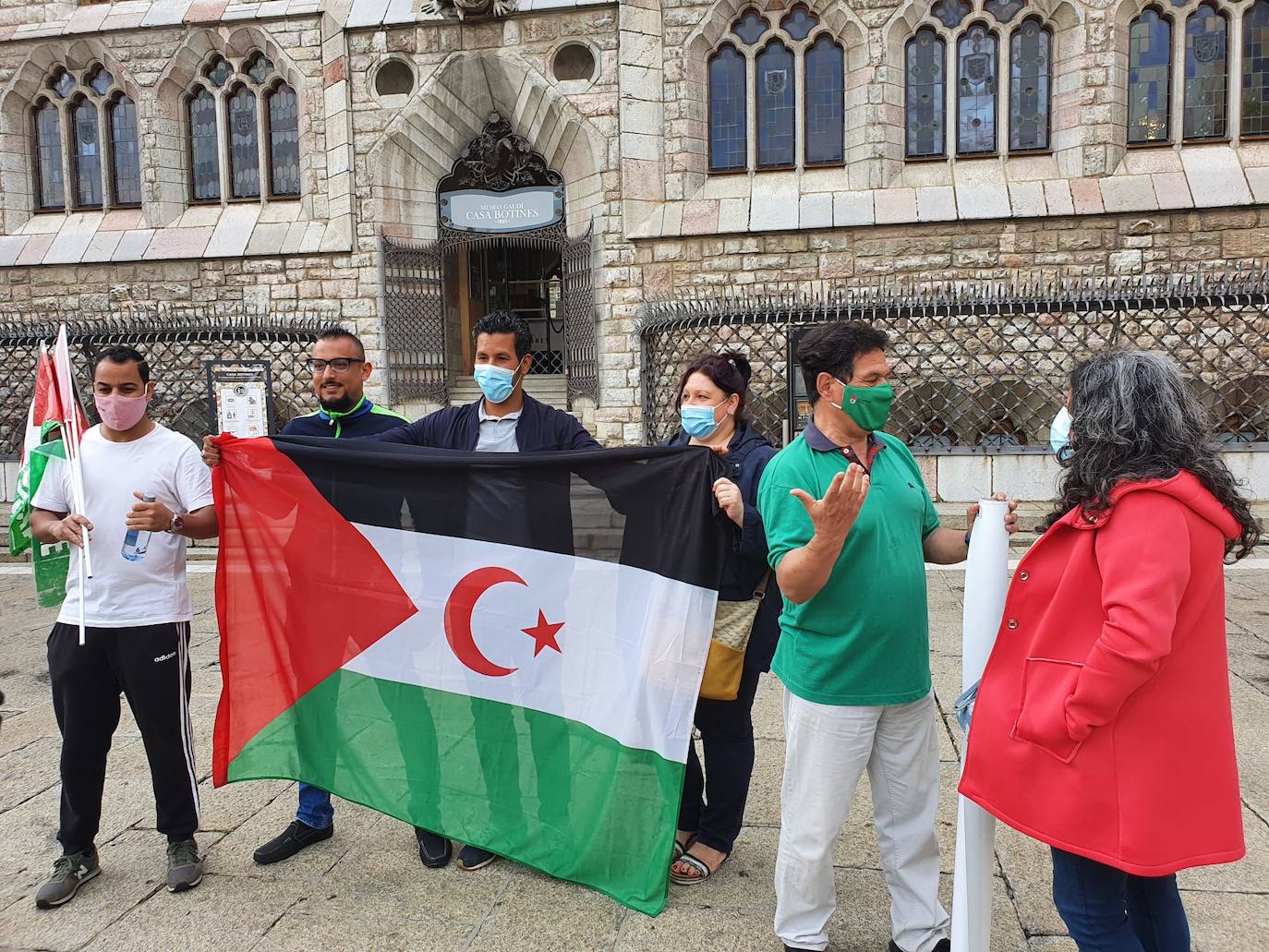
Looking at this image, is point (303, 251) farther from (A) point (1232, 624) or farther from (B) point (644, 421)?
(A) point (1232, 624)

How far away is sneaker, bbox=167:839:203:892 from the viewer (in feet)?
10.1

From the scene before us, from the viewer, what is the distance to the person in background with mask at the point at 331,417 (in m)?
3.37

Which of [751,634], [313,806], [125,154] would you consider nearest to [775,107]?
[125,154]

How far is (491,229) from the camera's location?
48.9ft

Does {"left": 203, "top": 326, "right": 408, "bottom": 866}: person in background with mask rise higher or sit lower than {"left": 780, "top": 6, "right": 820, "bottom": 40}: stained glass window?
lower

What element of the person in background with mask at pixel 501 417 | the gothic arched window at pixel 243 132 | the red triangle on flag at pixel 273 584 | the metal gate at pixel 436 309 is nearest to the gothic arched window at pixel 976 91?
the metal gate at pixel 436 309

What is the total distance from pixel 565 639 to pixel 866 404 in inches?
51.7

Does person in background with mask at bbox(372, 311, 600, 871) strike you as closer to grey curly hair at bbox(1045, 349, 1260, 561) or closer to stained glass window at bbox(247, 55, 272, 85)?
grey curly hair at bbox(1045, 349, 1260, 561)

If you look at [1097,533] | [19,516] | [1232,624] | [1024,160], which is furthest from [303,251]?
[1097,533]

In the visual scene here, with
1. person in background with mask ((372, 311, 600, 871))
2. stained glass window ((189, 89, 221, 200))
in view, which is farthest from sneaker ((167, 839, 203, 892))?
stained glass window ((189, 89, 221, 200))

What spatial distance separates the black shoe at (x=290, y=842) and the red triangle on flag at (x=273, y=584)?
31 cm

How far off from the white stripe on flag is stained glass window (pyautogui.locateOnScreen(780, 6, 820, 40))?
505 inches

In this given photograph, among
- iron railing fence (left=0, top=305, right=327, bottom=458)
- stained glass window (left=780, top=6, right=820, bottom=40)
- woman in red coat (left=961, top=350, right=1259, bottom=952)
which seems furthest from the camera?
stained glass window (left=780, top=6, right=820, bottom=40)

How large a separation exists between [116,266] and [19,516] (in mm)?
14189
